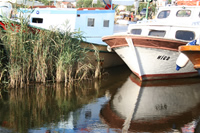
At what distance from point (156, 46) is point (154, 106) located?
120 inches

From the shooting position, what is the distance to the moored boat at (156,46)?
11.6 metres

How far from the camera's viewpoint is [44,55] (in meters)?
10.9

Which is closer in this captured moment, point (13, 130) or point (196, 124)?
point (13, 130)

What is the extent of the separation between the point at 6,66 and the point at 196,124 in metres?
6.39

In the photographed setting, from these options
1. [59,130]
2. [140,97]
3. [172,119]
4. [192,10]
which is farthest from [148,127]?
[192,10]

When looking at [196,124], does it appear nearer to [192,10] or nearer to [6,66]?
[6,66]

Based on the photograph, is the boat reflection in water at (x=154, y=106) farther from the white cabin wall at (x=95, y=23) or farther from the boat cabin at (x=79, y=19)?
the boat cabin at (x=79, y=19)

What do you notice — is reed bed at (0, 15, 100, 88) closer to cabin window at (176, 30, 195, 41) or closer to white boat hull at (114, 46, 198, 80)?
white boat hull at (114, 46, 198, 80)

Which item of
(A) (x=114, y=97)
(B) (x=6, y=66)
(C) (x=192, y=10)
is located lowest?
(A) (x=114, y=97)

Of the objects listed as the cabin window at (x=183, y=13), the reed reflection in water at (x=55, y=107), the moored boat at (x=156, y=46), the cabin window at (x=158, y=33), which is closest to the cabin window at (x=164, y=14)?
the cabin window at (x=183, y=13)

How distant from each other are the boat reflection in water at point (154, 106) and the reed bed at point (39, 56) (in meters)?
2.16

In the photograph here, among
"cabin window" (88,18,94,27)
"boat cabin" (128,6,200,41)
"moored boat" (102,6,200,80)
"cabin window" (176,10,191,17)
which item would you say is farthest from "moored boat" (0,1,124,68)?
"cabin window" (176,10,191,17)

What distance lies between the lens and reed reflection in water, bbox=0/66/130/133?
7.18 metres

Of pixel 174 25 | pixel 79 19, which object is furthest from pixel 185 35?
pixel 79 19
